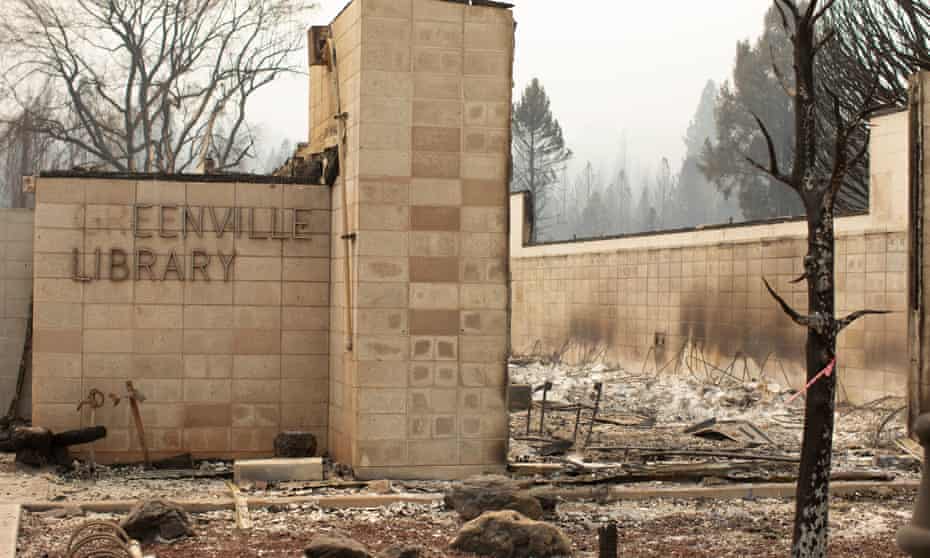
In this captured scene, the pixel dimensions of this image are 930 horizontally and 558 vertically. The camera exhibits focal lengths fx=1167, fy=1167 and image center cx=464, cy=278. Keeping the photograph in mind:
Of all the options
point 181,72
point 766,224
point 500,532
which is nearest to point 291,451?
point 500,532

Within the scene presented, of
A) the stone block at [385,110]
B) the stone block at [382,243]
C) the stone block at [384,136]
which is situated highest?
the stone block at [385,110]

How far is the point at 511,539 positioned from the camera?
7941mm

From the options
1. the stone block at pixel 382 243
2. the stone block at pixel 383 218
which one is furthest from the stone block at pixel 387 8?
the stone block at pixel 382 243

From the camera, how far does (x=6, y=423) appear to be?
1418cm

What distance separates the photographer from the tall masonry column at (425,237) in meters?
11.0

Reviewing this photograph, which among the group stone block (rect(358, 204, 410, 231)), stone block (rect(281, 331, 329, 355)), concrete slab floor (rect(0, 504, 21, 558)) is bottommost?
concrete slab floor (rect(0, 504, 21, 558))

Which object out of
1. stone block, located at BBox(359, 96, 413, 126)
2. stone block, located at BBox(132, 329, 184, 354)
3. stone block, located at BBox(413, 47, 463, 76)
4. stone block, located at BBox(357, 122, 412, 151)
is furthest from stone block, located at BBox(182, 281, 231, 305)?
stone block, located at BBox(413, 47, 463, 76)

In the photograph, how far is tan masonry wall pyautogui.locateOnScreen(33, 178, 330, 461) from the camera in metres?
11.7

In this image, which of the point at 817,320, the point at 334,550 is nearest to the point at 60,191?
the point at 334,550

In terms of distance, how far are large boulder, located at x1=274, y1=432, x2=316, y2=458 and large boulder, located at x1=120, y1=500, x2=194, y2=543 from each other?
2.97m

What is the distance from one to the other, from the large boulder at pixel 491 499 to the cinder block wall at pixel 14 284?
791 centimetres

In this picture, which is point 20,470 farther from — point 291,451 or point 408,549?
point 408,549

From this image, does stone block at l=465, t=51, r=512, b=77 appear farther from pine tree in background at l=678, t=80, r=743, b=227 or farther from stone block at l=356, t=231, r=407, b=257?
pine tree in background at l=678, t=80, r=743, b=227

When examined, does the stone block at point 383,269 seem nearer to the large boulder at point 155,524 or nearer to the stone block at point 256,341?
the stone block at point 256,341
